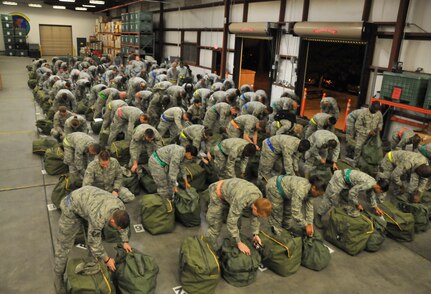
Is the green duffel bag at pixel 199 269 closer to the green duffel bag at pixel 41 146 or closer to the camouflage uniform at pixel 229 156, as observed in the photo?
the camouflage uniform at pixel 229 156

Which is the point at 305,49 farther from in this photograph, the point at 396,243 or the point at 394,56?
the point at 396,243

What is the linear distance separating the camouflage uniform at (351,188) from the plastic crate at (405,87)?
3.94m

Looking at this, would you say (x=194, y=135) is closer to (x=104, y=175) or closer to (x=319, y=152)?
(x=104, y=175)

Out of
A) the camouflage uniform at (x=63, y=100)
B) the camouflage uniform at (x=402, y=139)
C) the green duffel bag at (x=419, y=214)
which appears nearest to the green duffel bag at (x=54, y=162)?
the camouflage uniform at (x=63, y=100)

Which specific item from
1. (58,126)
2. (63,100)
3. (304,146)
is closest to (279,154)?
(304,146)

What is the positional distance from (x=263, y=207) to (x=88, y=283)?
2009 millimetres

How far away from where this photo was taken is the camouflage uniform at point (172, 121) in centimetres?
797

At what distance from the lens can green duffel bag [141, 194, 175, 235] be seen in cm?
A: 526

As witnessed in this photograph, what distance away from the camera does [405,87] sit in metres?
8.36

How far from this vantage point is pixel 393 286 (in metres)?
4.59

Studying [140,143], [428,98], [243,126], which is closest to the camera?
[140,143]

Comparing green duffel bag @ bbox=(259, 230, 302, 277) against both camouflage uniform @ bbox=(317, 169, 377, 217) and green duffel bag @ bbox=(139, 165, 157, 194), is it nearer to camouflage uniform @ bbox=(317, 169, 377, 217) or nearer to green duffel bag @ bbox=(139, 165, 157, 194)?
camouflage uniform @ bbox=(317, 169, 377, 217)

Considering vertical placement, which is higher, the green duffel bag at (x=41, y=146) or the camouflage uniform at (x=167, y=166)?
the camouflage uniform at (x=167, y=166)

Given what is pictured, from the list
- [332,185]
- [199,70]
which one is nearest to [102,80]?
[199,70]
